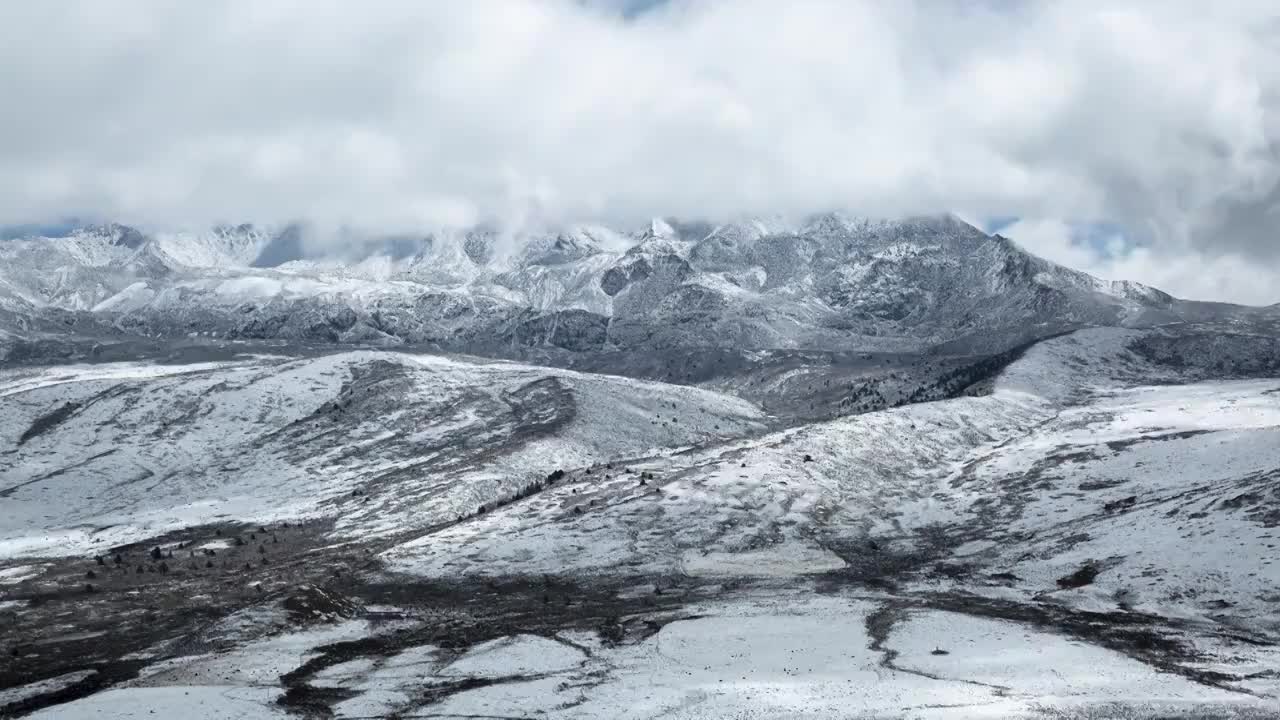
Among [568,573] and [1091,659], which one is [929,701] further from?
[568,573]

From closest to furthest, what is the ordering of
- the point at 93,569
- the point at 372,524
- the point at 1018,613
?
the point at 1018,613, the point at 93,569, the point at 372,524

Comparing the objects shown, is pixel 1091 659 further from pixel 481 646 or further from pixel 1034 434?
pixel 1034 434

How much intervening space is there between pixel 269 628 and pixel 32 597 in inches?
1775

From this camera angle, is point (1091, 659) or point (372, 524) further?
point (372, 524)

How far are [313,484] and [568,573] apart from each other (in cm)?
9317

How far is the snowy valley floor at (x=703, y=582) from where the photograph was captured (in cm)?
5972

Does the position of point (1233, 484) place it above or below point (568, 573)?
above

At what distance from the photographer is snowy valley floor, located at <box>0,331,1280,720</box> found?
59.7 m

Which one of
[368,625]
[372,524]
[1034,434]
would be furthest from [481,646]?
[1034,434]

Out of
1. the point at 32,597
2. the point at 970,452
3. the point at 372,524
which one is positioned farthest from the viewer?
the point at 970,452

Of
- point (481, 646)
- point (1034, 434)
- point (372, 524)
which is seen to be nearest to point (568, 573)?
point (481, 646)

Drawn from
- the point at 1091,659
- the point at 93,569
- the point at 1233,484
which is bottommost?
the point at 93,569

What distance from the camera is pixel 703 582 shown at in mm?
102500

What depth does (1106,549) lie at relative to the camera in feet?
322
